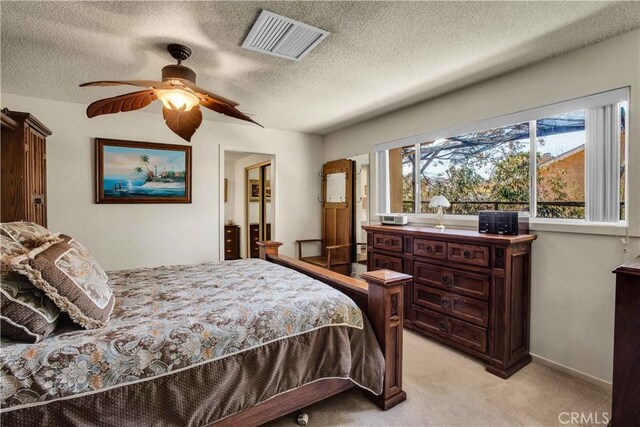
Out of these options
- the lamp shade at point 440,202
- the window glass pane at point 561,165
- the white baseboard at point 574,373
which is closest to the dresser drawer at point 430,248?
the lamp shade at point 440,202

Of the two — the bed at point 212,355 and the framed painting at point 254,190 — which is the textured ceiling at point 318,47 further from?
the framed painting at point 254,190

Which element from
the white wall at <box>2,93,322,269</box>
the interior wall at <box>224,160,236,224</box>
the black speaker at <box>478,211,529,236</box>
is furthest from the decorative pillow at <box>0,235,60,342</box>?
the interior wall at <box>224,160,236,224</box>

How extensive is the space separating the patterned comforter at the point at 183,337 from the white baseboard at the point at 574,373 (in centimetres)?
153

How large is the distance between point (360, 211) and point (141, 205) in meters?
2.82

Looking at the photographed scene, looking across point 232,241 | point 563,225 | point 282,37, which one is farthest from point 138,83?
point 232,241

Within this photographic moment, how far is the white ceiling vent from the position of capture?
76.0 inches

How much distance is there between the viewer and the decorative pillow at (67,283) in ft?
4.35

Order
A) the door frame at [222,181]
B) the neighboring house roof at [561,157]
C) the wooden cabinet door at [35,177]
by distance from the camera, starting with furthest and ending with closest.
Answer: the door frame at [222,181] < the wooden cabinet door at [35,177] < the neighboring house roof at [561,157]

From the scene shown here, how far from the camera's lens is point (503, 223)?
8.36 ft

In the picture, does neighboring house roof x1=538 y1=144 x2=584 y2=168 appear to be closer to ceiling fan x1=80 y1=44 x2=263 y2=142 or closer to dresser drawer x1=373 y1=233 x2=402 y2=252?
dresser drawer x1=373 y1=233 x2=402 y2=252

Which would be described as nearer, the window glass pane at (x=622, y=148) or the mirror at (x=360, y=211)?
the window glass pane at (x=622, y=148)

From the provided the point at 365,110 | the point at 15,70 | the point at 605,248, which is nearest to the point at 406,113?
the point at 365,110

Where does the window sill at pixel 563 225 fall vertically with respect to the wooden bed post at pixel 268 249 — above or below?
above

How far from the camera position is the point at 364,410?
1.92 metres
